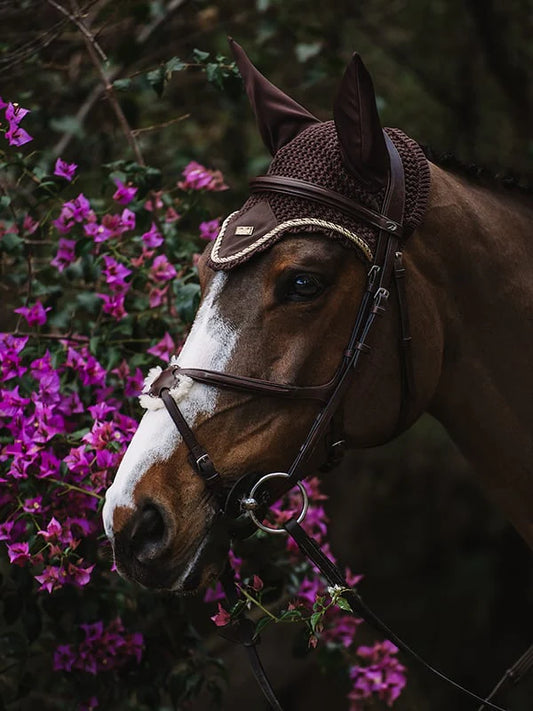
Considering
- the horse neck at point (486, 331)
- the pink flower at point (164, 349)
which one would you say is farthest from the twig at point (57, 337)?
the horse neck at point (486, 331)

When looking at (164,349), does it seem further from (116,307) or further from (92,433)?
(92,433)

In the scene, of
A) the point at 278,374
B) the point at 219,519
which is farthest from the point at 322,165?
the point at 219,519

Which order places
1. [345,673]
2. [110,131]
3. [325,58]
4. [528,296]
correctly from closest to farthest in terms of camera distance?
[528,296] < [345,673] < [325,58] < [110,131]

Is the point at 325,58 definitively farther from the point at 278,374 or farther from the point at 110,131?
the point at 278,374

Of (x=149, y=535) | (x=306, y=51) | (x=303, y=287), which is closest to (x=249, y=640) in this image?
(x=149, y=535)

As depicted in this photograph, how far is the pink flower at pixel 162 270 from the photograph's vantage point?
2.37 metres

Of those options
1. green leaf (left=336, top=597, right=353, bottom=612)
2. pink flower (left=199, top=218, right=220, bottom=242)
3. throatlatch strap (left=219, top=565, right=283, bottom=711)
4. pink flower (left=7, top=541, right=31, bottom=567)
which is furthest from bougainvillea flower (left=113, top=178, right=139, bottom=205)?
green leaf (left=336, top=597, right=353, bottom=612)

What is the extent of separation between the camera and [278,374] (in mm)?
1696

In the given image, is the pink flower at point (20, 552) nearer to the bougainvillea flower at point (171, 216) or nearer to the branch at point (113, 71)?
the bougainvillea flower at point (171, 216)

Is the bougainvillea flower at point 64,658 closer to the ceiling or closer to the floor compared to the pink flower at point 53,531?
closer to the floor

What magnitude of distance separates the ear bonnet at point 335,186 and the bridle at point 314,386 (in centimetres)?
1

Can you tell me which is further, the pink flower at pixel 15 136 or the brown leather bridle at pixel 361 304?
the pink flower at pixel 15 136

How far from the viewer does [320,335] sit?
1.73m

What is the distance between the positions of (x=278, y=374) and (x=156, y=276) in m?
0.79
